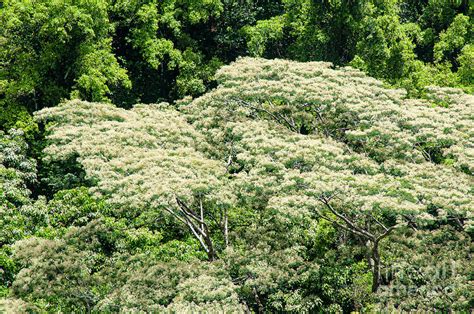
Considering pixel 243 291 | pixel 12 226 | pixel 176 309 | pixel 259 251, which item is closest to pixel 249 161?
pixel 259 251

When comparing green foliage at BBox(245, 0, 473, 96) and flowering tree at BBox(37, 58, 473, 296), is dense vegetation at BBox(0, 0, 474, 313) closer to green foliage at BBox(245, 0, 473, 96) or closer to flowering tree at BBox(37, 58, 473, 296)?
flowering tree at BBox(37, 58, 473, 296)

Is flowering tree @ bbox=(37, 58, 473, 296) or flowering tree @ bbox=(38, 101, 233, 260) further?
flowering tree @ bbox=(38, 101, 233, 260)

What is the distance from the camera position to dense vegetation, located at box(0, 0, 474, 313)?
15094 mm

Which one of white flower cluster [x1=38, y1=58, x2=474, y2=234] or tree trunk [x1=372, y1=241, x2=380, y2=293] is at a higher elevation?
white flower cluster [x1=38, y1=58, x2=474, y2=234]

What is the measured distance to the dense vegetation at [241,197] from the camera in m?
15.1

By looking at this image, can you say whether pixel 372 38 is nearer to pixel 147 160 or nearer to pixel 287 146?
pixel 287 146

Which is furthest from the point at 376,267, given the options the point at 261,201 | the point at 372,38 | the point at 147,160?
the point at 372,38

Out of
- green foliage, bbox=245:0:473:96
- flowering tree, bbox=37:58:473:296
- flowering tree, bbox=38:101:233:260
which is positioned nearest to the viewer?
flowering tree, bbox=37:58:473:296

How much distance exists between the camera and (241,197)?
16.9 metres

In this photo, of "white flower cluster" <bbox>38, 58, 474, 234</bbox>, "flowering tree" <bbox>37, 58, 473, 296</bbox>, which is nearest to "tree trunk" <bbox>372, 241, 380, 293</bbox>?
"flowering tree" <bbox>37, 58, 473, 296</bbox>

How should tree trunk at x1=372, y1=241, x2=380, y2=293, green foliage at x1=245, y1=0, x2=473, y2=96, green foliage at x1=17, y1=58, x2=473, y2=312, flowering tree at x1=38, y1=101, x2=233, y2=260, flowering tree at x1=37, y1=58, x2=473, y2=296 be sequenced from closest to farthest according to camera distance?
green foliage at x1=17, y1=58, x2=473, y2=312 < flowering tree at x1=37, y1=58, x2=473, y2=296 < flowering tree at x1=38, y1=101, x2=233, y2=260 < tree trunk at x1=372, y1=241, x2=380, y2=293 < green foliage at x1=245, y1=0, x2=473, y2=96

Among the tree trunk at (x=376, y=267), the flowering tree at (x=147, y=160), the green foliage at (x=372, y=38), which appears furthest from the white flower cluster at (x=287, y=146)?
the green foliage at (x=372, y=38)

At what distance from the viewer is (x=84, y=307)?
15812 millimetres

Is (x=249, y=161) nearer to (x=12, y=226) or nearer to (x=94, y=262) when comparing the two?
(x=94, y=262)
